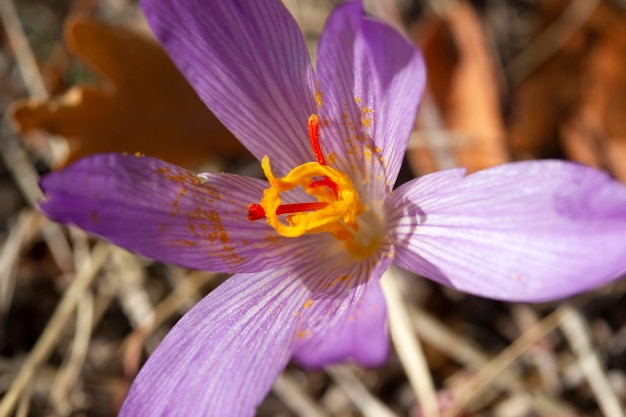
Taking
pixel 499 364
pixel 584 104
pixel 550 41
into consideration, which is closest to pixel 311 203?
pixel 499 364

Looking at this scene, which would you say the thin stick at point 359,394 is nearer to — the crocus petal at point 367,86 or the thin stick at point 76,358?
the thin stick at point 76,358

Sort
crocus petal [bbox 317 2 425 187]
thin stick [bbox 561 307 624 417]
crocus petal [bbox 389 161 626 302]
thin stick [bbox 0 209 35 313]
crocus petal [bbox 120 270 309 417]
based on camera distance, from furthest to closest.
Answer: thin stick [bbox 0 209 35 313] < thin stick [bbox 561 307 624 417] < crocus petal [bbox 317 2 425 187] < crocus petal [bbox 120 270 309 417] < crocus petal [bbox 389 161 626 302]

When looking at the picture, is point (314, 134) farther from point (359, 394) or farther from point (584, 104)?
point (584, 104)

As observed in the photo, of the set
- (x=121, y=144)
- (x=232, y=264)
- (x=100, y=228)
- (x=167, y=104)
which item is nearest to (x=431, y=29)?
(x=167, y=104)

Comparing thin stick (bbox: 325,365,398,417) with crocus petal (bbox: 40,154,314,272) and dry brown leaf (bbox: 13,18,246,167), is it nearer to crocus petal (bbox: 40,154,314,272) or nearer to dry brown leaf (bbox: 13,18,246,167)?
crocus petal (bbox: 40,154,314,272)

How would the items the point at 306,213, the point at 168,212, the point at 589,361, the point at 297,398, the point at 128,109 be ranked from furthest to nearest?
the point at 128,109 → the point at 297,398 → the point at 589,361 → the point at 306,213 → the point at 168,212

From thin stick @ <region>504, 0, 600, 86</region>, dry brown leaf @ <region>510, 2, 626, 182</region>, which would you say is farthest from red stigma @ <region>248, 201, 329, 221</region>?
thin stick @ <region>504, 0, 600, 86</region>

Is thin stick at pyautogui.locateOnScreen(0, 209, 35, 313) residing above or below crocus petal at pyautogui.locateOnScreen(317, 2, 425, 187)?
below
